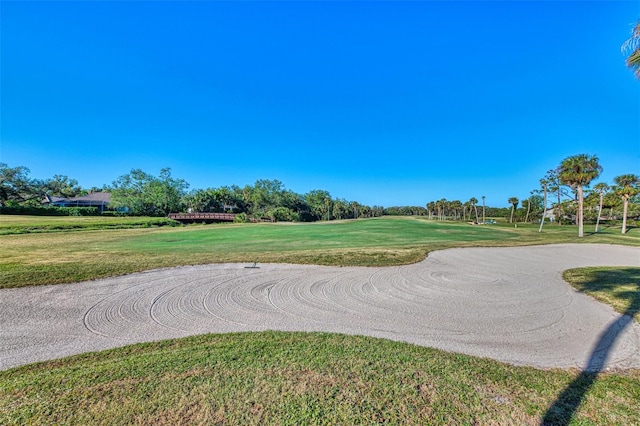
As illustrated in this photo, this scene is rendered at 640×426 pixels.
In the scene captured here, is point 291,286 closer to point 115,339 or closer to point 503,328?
point 115,339

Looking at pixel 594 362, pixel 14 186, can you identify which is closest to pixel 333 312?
pixel 594 362

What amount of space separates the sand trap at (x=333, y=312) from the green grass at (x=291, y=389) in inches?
25.7

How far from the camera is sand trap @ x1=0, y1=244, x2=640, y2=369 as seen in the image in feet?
12.7

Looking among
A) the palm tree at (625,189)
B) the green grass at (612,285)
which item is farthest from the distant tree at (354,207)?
the green grass at (612,285)

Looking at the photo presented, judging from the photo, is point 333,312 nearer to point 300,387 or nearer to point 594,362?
point 300,387

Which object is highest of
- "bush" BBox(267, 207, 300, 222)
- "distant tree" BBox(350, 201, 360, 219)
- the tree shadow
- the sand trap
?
"distant tree" BBox(350, 201, 360, 219)

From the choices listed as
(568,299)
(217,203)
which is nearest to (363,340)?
(568,299)

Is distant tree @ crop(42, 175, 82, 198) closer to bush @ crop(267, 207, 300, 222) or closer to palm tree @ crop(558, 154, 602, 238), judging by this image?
bush @ crop(267, 207, 300, 222)

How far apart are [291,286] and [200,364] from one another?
387 cm

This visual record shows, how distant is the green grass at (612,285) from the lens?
5.80m

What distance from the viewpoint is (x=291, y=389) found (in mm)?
2621

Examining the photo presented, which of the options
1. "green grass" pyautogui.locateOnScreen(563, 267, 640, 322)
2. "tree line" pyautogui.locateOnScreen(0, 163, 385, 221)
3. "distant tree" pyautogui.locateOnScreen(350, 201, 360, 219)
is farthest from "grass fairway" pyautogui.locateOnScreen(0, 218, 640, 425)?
"distant tree" pyautogui.locateOnScreen(350, 201, 360, 219)

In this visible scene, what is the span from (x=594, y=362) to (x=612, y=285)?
580cm

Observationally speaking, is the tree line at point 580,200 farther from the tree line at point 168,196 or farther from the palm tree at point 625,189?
the tree line at point 168,196
